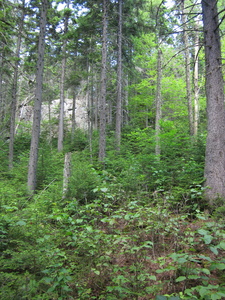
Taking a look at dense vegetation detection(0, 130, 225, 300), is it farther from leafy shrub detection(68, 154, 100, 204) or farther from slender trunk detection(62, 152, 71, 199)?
slender trunk detection(62, 152, 71, 199)

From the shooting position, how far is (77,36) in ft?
44.1

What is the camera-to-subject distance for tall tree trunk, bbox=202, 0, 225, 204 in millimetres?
5000

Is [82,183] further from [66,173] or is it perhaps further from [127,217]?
[127,217]

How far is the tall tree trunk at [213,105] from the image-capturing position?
197 inches

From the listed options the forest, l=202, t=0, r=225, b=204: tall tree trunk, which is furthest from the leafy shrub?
l=202, t=0, r=225, b=204: tall tree trunk

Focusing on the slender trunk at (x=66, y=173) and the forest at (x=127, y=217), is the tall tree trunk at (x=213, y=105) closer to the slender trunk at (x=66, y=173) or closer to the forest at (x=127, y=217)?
the forest at (x=127, y=217)

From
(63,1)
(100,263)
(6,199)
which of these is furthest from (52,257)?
(63,1)

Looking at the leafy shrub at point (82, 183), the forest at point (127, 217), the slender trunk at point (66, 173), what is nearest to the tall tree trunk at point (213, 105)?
the forest at point (127, 217)

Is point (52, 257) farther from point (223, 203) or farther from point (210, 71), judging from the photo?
point (210, 71)

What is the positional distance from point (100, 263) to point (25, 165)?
7.76 m

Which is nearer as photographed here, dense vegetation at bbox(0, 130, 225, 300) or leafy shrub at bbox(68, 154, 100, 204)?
dense vegetation at bbox(0, 130, 225, 300)

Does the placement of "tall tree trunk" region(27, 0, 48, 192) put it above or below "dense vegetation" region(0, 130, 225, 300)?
above

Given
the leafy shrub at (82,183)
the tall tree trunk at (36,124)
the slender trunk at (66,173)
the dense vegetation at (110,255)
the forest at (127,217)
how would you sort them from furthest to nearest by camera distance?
the tall tree trunk at (36,124), the slender trunk at (66,173), the leafy shrub at (82,183), the forest at (127,217), the dense vegetation at (110,255)

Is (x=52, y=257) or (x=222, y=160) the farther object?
(x=222, y=160)
